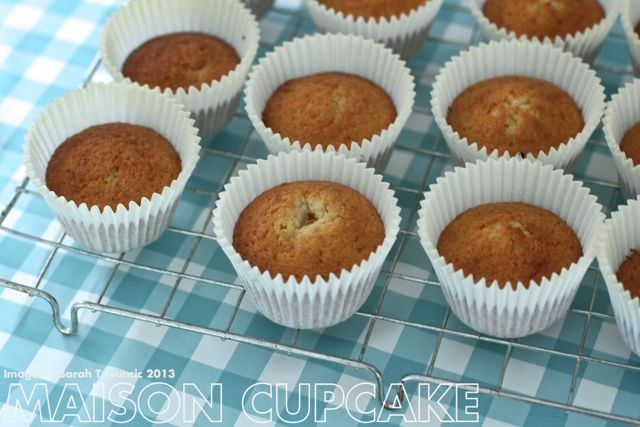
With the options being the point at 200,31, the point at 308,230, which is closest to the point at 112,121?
the point at 200,31

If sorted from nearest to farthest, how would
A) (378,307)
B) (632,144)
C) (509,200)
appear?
(378,307)
(509,200)
(632,144)

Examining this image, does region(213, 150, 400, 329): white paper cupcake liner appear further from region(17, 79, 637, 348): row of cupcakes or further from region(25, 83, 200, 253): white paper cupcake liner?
region(25, 83, 200, 253): white paper cupcake liner

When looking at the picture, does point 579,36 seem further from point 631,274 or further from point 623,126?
point 631,274

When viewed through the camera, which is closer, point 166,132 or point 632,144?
point 632,144

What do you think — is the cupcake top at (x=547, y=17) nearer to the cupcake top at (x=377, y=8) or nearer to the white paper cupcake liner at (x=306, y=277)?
the cupcake top at (x=377, y=8)

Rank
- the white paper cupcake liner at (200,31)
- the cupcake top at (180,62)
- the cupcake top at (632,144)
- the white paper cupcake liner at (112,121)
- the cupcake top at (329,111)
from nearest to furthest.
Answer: the white paper cupcake liner at (112,121), the cupcake top at (632,144), the cupcake top at (329,111), the white paper cupcake liner at (200,31), the cupcake top at (180,62)

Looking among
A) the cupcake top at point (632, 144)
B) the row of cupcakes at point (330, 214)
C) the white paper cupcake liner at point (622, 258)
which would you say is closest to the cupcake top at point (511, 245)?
the row of cupcakes at point (330, 214)

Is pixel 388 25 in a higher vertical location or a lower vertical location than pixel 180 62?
higher

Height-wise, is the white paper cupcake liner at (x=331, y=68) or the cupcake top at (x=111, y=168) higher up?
the white paper cupcake liner at (x=331, y=68)
